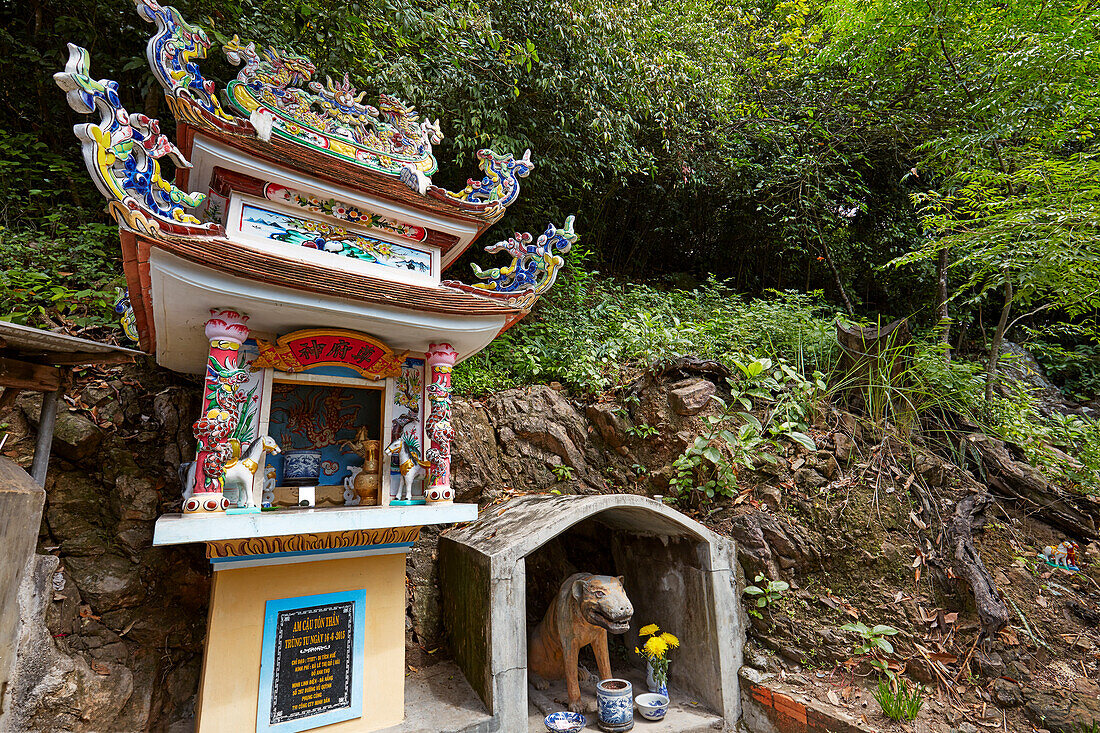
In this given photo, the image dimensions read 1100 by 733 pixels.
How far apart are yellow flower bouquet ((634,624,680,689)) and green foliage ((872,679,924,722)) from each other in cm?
167

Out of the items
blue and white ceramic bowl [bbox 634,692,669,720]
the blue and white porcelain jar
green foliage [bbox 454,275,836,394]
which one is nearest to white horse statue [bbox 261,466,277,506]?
green foliage [bbox 454,275,836,394]

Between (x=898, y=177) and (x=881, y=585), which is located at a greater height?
(x=898, y=177)

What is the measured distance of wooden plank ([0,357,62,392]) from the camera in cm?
318

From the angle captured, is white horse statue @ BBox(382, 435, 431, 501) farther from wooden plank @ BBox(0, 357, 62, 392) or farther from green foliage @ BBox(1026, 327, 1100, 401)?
green foliage @ BBox(1026, 327, 1100, 401)

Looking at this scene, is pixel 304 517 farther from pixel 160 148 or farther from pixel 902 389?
pixel 902 389

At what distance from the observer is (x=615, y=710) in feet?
14.3

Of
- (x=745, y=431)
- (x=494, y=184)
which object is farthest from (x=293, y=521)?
(x=745, y=431)

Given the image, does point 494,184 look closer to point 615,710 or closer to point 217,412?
point 217,412

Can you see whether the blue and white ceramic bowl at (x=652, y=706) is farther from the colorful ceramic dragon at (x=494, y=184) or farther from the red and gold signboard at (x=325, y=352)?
the colorful ceramic dragon at (x=494, y=184)

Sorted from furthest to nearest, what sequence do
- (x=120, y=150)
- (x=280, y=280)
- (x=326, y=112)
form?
(x=326, y=112)
(x=280, y=280)
(x=120, y=150)

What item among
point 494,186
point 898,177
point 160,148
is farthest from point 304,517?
point 898,177

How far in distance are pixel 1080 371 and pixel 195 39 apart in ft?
52.8

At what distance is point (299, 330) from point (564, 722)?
4.08 m

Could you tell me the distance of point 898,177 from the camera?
462 inches
